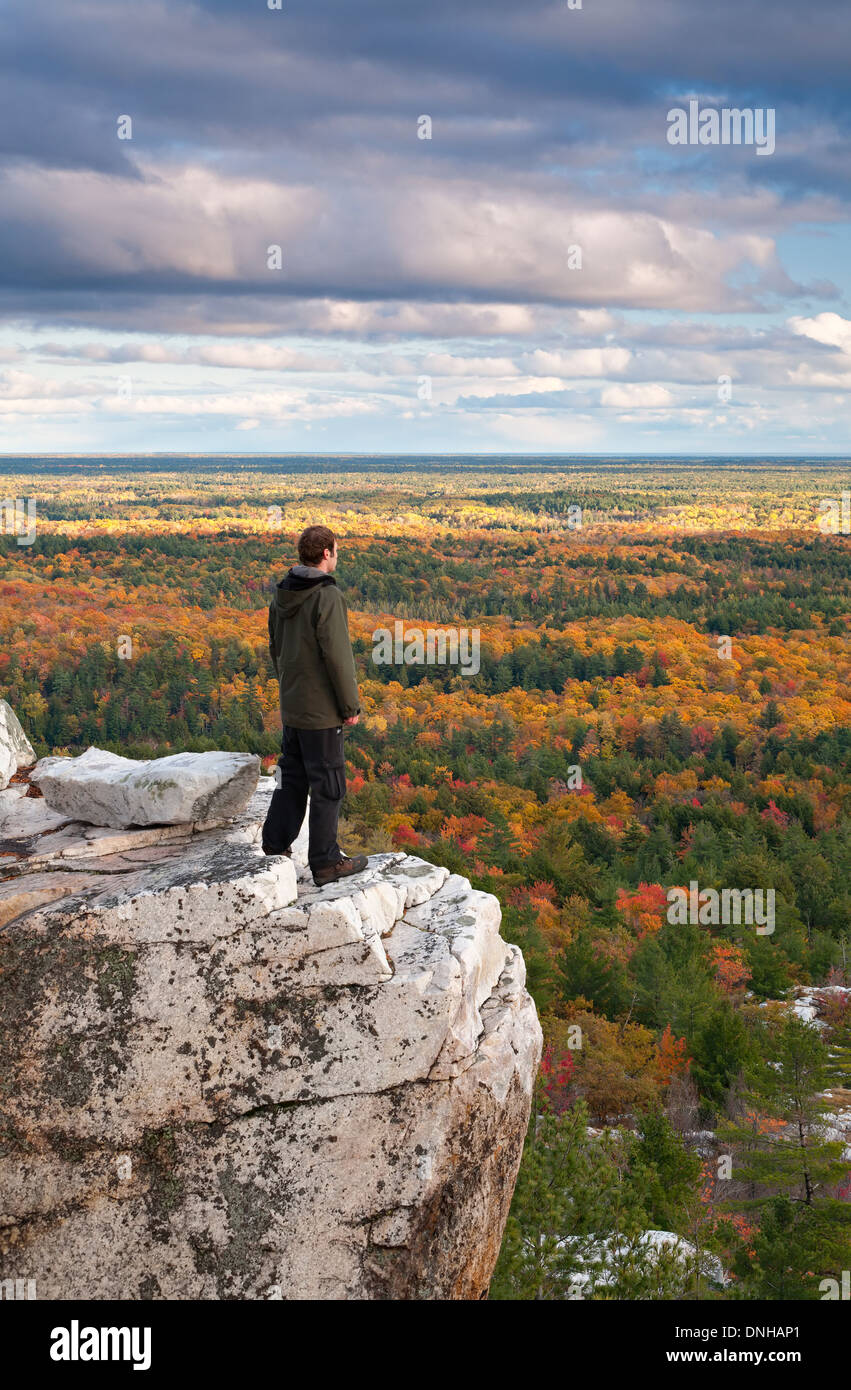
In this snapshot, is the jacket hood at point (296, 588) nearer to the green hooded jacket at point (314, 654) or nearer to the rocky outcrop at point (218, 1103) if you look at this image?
the green hooded jacket at point (314, 654)

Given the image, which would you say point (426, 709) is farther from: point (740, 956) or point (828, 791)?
point (740, 956)

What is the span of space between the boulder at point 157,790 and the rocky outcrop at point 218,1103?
1981 millimetres

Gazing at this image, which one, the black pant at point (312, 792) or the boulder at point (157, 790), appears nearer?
the black pant at point (312, 792)

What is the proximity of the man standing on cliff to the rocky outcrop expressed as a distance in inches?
38.2

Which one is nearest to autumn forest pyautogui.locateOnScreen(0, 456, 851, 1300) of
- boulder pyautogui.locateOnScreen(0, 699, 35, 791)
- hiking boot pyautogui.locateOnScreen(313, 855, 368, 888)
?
hiking boot pyautogui.locateOnScreen(313, 855, 368, 888)

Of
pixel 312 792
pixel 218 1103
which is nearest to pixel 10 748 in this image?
pixel 312 792

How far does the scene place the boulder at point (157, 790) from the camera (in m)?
10.4

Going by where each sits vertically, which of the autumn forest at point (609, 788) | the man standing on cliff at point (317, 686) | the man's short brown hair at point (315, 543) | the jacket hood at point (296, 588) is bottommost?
the autumn forest at point (609, 788)

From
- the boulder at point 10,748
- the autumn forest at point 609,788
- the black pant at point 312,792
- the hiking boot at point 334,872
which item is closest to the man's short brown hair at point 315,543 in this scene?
the black pant at point 312,792

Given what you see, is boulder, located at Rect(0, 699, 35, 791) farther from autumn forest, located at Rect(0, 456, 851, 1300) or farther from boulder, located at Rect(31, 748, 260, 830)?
autumn forest, located at Rect(0, 456, 851, 1300)

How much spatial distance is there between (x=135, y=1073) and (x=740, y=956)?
42397 millimetres

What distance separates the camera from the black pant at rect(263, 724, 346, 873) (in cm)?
930

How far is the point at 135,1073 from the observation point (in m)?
8.43

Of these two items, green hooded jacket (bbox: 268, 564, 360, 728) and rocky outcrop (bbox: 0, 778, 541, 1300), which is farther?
green hooded jacket (bbox: 268, 564, 360, 728)
